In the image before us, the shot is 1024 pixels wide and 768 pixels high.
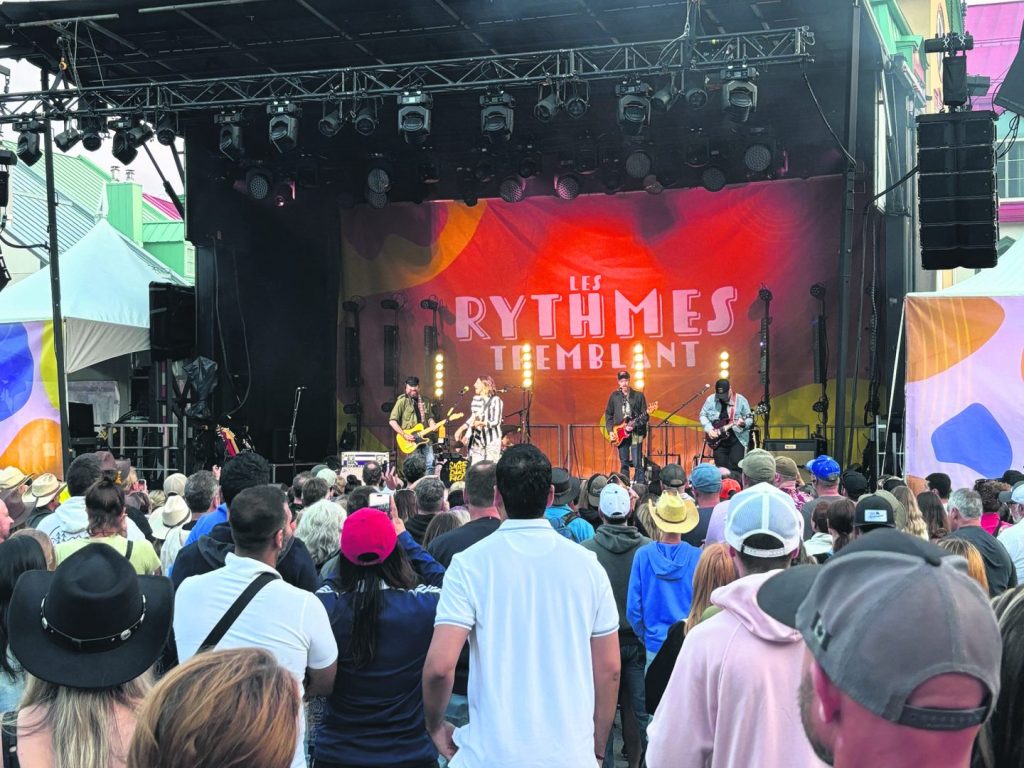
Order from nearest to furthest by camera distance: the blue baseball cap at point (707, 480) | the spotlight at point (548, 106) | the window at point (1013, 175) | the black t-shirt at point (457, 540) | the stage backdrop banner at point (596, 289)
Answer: the black t-shirt at point (457, 540) < the blue baseball cap at point (707, 480) < the spotlight at point (548, 106) < the stage backdrop banner at point (596, 289) < the window at point (1013, 175)

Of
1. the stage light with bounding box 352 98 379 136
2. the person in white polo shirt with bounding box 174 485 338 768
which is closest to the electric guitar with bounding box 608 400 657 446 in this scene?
the stage light with bounding box 352 98 379 136

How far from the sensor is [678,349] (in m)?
17.7

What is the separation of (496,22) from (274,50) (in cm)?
314

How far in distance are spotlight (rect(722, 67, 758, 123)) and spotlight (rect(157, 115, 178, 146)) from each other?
656cm

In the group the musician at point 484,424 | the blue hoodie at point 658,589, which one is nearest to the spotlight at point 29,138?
the musician at point 484,424

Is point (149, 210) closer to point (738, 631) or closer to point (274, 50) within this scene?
point (274, 50)

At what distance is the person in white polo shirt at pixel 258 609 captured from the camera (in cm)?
305

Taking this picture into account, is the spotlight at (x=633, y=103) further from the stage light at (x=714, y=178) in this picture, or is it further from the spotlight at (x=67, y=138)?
the spotlight at (x=67, y=138)

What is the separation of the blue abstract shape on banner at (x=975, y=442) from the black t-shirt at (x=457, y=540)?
29.8 ft

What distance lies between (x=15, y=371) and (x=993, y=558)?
13378 millimetres

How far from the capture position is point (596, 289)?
1808 cm

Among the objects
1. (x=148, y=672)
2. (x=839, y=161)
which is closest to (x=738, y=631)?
(x=148, y=672)

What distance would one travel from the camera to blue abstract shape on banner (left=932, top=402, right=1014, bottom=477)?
39.0ft

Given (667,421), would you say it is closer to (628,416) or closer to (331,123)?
(628,416)
